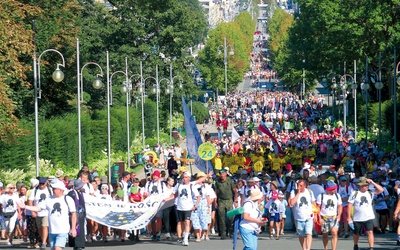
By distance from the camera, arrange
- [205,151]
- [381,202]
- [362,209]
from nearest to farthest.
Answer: [362,209] < [381,202] < [205,151]

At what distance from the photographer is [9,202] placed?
86.7 feet

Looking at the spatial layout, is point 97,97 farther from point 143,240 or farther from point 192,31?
point 143,240

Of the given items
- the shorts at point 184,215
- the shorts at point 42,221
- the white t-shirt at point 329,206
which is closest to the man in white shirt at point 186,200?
the shorts at point 184,215

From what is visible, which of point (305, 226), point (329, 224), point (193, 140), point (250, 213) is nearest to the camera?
point (250, 213)

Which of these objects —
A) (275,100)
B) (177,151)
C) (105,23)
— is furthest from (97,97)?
(275,100)

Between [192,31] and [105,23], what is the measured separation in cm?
648

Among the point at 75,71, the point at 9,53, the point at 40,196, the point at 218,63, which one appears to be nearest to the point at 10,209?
the point at 40,196

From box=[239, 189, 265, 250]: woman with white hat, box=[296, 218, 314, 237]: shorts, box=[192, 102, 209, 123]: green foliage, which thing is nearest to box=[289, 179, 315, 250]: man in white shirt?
box=[296, 218, 314, 237]: shorts

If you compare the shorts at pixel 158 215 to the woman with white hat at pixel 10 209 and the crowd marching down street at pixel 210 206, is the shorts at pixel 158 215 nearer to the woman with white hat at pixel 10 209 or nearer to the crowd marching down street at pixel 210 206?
the crowd marching down street at pixel 210 206

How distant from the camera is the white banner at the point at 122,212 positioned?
25047mm

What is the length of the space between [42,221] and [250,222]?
20.5 ft

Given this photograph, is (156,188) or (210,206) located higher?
(156,188)

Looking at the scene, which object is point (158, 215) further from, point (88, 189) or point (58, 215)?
point (58, 215)

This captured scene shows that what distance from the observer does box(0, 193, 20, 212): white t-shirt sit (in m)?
26.3
